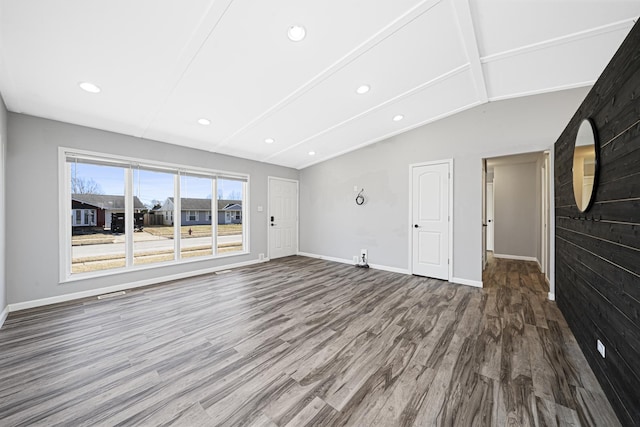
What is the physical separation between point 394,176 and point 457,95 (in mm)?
1709

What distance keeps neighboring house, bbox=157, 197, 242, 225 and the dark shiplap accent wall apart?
17.3ft

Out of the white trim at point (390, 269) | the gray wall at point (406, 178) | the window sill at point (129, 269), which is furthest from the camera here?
the white trim at point (390, 269)

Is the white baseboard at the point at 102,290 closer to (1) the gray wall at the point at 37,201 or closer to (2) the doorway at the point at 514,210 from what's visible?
(1) the gray wall at the point at 37,201

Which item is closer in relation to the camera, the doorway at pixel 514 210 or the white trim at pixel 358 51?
the white trim at pixel 358 51

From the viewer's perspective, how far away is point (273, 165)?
5.93 metres

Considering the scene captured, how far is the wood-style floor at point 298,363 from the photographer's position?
55.6 inches

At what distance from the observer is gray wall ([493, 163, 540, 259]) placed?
5797mm

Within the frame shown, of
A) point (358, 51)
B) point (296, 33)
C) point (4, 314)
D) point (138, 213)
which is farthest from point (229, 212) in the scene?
point (358, 51)

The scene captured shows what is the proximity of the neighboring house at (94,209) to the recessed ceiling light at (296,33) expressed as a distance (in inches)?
144

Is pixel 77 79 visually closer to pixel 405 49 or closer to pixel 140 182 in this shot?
pixel 140 182

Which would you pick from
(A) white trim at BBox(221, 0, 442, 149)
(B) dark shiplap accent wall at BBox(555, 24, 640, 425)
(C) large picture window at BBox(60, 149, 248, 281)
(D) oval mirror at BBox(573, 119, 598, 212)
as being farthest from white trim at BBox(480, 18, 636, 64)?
(C) large picture window at BBox(60, 149, 248, 281)

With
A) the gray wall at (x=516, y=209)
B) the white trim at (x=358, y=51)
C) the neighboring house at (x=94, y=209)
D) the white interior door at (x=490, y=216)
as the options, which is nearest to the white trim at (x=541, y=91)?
the white trim at (x=358, y=51)

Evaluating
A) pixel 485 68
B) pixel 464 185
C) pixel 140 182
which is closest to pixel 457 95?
pixel 485 68

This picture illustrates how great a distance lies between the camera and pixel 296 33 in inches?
79.7
